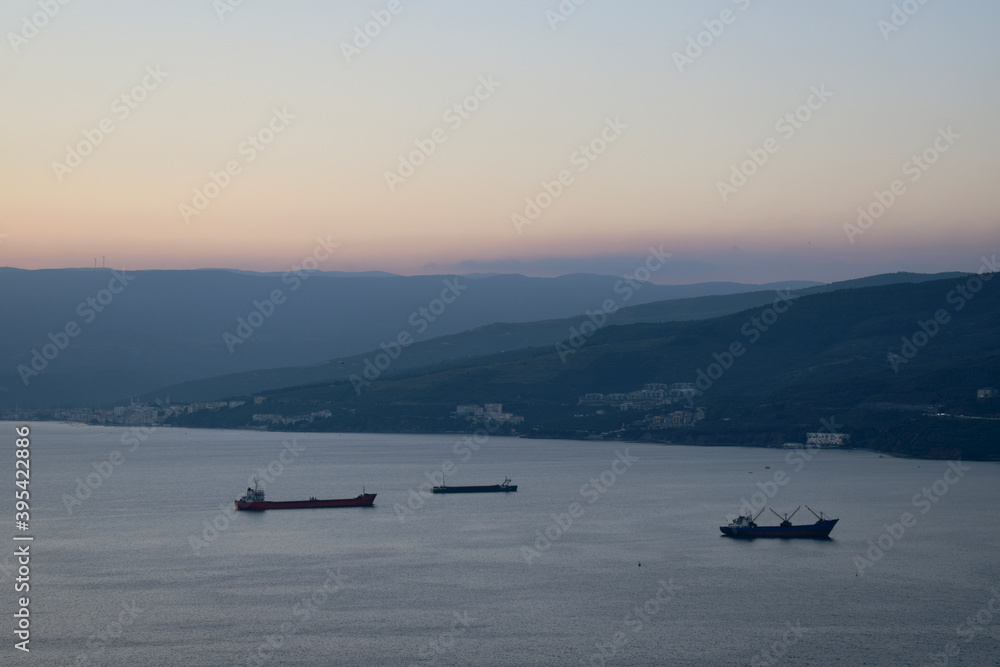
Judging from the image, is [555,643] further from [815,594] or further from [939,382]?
[939,382]

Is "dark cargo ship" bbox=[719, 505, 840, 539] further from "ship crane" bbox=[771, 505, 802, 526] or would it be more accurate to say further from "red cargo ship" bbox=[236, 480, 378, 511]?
"red cargo ship" bbox=[236, 480, 378, 511]

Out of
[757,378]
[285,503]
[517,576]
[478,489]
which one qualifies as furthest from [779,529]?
[757,378]

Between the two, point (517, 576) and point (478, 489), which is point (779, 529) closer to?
point (517, 576)

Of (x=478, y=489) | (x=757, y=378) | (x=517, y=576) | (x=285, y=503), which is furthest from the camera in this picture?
(x=757, y=378)

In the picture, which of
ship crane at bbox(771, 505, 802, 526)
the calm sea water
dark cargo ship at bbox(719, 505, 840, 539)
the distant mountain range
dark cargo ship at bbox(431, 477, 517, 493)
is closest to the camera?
the calm sea water

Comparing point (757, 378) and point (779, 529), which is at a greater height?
point (757, 378)

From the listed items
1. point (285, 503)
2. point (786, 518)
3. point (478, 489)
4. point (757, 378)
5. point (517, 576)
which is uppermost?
point (757, 378)

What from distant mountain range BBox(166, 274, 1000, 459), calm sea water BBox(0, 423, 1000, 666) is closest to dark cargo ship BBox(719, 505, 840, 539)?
calm sea water BBox(0, 423, 1000, 666)
